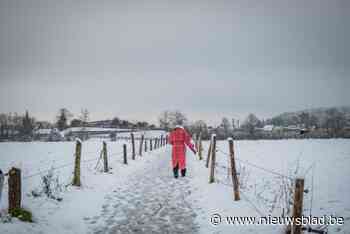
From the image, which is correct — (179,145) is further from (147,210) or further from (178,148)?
(147,210)

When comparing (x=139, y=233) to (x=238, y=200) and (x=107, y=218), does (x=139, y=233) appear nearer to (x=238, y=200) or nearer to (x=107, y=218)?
(x=107, y=218)

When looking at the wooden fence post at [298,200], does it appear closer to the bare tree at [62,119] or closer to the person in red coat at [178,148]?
the person in red coat at [178,148]

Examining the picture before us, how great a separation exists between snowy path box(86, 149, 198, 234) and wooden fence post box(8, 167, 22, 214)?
1.41m

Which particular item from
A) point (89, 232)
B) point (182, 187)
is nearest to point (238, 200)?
point (182, 187)

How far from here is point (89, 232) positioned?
5082 millimetres

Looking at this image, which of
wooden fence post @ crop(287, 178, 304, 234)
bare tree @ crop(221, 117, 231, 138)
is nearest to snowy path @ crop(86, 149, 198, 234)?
wooden fence post @ crop(287, 178, 304, 234)

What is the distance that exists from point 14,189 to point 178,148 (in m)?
Result: 5.98

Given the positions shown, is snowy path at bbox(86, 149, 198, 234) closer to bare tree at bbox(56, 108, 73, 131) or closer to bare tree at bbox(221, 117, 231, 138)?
bare tree at bbox(221, 117, 231, 138)

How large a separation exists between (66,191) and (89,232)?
269cm

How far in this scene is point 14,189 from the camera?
5.03m

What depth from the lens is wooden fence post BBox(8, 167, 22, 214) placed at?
5.02 metres

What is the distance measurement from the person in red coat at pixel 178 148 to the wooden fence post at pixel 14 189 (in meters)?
5.79

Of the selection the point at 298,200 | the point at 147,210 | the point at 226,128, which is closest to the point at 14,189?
the point at 147,210

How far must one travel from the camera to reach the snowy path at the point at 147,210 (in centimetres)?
526
